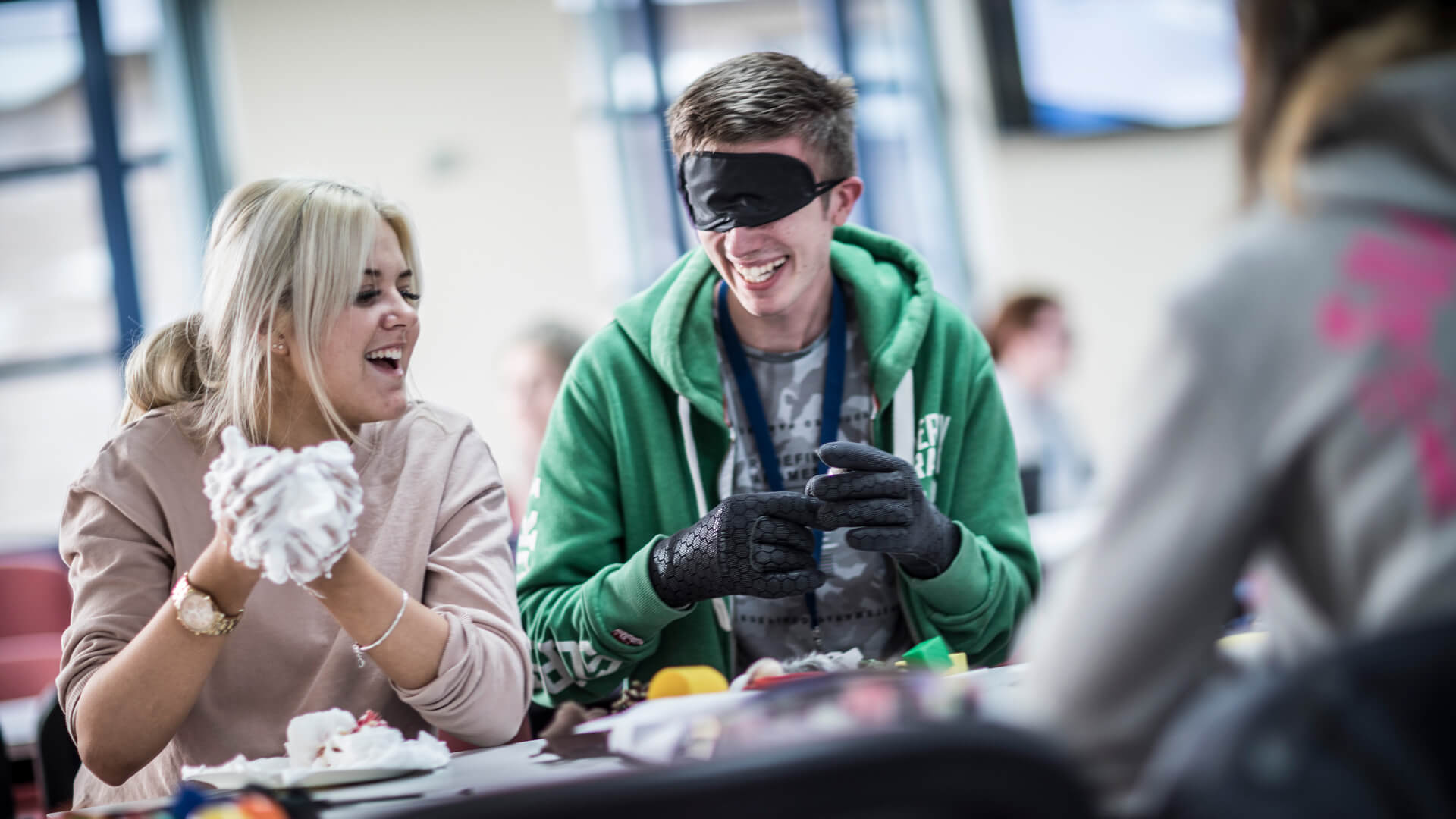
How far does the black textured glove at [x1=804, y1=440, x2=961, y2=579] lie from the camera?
5.11 ft

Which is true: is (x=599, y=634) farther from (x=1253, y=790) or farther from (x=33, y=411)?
(x=33, y=411)

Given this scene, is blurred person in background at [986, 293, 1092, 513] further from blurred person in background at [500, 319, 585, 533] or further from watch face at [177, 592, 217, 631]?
watch face at [177, 592, 217, 631]

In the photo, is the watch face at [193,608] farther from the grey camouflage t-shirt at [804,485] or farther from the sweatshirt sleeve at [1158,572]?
the sweatshirt sleeve at [1158,572]

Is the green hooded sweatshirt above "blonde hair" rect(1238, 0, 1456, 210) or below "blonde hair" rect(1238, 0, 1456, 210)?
below

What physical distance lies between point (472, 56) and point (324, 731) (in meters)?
4.32

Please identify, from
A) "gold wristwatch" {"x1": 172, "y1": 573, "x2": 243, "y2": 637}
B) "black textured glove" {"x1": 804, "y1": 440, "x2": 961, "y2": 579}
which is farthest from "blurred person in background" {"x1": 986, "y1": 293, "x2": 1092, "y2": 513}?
"gold wristwatch" {"x1": 172, "y1": 573, "x2": 243, "y2": 637}

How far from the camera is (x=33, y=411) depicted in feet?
16.3

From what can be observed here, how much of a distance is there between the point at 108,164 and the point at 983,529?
14.5 ft

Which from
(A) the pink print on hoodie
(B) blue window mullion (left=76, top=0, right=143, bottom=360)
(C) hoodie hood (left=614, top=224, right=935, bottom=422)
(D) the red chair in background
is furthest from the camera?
(B) blue window mullion (left=76, top=0, right=143, bottom=360)

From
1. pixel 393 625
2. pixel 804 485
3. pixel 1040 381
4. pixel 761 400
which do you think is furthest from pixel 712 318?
pixel 1040 381

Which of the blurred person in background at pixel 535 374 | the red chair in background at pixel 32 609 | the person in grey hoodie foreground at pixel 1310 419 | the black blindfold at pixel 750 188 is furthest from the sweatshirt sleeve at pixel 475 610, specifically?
the red chair in background at pixel 32 609

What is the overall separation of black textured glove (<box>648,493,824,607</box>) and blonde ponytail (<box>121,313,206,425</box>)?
702 mm

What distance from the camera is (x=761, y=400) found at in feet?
6.21

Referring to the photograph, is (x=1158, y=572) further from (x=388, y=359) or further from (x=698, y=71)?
(x=698, y=71)
